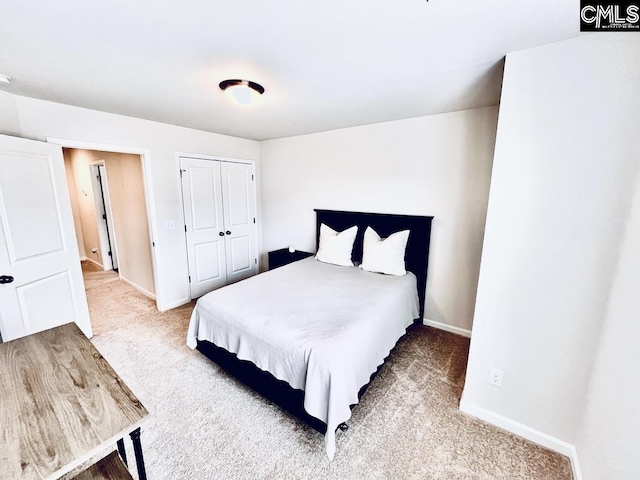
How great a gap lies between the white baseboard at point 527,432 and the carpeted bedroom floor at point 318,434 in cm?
4

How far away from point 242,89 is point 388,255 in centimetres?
202

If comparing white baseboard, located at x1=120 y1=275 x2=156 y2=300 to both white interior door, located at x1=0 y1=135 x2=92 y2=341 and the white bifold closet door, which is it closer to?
the white bifold closet door

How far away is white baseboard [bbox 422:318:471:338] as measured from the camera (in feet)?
9.38

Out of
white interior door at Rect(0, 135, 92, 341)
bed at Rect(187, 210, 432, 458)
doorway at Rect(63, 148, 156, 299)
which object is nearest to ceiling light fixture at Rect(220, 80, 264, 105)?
bed at Rect(187, 210, 432, 458)

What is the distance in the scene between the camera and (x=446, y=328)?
2.97 meters

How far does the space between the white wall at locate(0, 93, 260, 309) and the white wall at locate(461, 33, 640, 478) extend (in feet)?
8.79

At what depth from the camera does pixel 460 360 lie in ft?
7.97

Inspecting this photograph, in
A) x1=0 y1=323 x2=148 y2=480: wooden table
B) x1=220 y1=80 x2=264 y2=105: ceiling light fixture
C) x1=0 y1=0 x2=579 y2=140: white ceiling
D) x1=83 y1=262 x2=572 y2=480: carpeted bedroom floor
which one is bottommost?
x1=83 y1=262 x2=572 y2=480: carpeted bedroom floor

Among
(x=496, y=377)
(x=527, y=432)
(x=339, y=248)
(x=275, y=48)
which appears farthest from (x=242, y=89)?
(x=527, y=432)

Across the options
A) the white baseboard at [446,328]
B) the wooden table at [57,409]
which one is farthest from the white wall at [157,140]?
the white baseboard at [446,328]

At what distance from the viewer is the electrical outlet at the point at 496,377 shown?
1.73m

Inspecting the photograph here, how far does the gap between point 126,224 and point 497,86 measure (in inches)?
191

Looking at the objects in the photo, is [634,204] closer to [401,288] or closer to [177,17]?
[401,288]

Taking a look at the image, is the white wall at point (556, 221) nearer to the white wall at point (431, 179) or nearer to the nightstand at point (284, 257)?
the white wall at point (431, 179)
